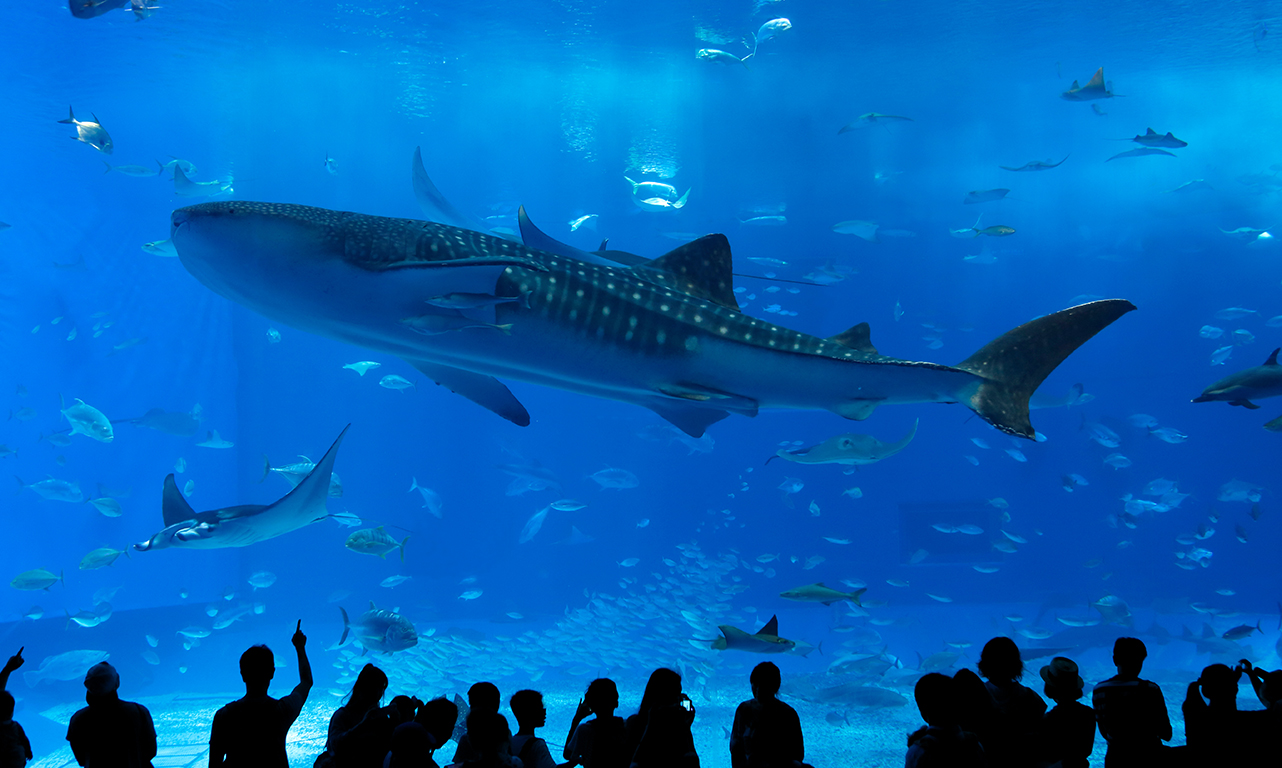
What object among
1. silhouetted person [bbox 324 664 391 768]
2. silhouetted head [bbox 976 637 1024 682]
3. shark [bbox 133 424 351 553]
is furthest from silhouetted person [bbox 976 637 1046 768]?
shark [bbox 133 424 351 553]

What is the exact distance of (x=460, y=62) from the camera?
17312mm

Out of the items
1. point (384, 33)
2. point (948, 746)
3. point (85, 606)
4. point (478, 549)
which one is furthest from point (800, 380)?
point (478, 549)

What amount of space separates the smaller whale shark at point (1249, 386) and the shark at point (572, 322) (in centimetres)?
330

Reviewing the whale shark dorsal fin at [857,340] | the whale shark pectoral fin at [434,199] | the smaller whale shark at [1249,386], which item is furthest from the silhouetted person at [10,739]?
the smaller whale shark at [1249,386]

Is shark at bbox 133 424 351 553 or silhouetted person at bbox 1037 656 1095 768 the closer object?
silhouetted person at bbox 1037 656 1095 768

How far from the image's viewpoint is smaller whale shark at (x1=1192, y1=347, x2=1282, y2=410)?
4598mm

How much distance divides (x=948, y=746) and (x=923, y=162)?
2292 cm

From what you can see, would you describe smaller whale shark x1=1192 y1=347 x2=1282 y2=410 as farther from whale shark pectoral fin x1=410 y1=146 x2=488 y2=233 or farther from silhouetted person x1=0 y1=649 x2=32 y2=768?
silhouetted person x1=0 y1=649 x2=32 y2=768

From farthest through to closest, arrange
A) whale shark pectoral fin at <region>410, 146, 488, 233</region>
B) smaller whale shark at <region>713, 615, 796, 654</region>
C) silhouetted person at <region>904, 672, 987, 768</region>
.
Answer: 1. whale shark pectoral fin at <region>410, 146, 488, 233</region>
2. smaller whale shark at <region>713, 615, 796, 654</region>
3. silhouetted person at <region>904, 672, 987, 768</region>

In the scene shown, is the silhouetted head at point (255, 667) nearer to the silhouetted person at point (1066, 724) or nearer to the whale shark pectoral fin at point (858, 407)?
the whale shark pectoral fin at point (858, 407)

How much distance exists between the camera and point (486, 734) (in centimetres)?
184

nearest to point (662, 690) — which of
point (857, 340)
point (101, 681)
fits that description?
point (857, 340)

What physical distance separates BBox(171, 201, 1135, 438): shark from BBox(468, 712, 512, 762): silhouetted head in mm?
1157

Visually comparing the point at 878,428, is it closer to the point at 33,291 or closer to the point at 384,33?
the point at 384,33
